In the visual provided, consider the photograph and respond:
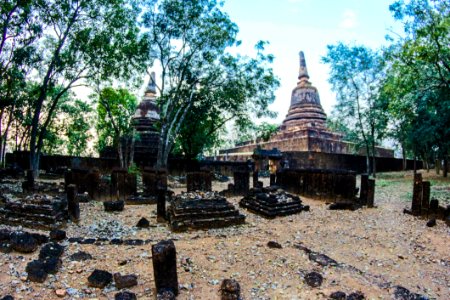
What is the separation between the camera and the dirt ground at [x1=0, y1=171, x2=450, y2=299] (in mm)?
3859

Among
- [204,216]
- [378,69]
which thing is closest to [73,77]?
[204,216]

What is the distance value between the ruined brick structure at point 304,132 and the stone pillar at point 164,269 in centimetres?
2163

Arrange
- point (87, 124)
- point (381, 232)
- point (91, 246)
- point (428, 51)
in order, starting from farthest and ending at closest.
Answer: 1. point (87, 124)
2. point (428, 51)
3. point (381, 232)
4. point (91, 246)

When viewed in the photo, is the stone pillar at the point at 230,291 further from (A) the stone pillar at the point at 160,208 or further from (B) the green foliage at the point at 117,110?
(B) the green foliage at the point at 117,110

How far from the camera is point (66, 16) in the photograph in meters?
14.1

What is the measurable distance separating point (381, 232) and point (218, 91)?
13.8 m

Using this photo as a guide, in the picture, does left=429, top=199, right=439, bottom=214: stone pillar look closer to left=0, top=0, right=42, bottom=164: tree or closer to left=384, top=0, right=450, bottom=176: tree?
left=384, top=0, right=450, bottom=176: tree

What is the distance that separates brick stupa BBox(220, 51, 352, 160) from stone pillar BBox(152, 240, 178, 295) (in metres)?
21.7

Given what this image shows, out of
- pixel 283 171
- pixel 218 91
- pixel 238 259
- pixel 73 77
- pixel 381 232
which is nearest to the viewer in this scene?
pixel 238 259

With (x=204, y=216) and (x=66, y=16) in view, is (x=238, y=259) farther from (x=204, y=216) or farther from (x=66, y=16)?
(x=66, y=16)

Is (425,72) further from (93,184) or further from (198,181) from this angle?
(93,184)

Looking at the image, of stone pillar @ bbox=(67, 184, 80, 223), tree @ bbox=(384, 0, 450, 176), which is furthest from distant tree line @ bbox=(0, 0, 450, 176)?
stone pillar @ bbox=(67, 184, 80, 223)

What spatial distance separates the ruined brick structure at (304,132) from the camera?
25.1 m

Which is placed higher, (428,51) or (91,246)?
(428,51)
